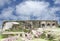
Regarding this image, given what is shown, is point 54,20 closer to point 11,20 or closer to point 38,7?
point 38,7

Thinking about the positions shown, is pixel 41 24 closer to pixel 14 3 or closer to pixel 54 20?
pixel 54 20

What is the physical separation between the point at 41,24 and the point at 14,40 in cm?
61

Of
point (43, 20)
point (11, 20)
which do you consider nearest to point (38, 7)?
point (43, 20)

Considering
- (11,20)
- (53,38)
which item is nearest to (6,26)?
(11,20)

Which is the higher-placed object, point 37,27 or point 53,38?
point 37,27

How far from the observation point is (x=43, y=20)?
128 inches

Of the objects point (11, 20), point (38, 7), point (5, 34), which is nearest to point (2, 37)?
point (5, 34)

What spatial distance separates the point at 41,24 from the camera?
3320 mm

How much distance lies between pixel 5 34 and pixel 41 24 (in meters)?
0.72

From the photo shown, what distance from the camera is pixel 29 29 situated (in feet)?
10.8

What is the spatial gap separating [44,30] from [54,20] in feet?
0.89

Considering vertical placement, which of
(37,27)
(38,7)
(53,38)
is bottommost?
(53,38)

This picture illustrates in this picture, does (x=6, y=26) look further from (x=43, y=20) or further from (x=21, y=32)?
(x=43, y=20)

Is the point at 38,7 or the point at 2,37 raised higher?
the point at 38,7
